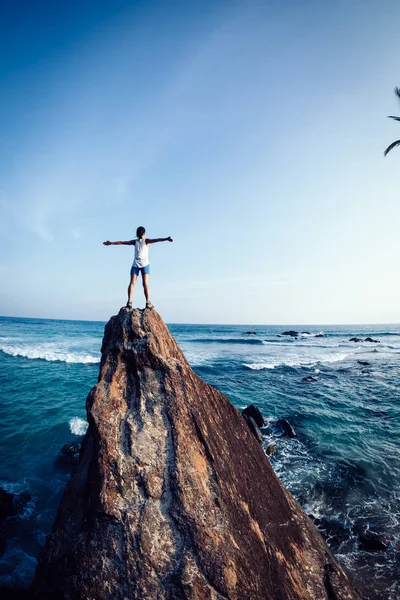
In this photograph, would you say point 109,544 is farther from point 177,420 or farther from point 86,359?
point 86,359

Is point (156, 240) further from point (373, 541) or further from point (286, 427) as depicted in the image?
point (286, 427)

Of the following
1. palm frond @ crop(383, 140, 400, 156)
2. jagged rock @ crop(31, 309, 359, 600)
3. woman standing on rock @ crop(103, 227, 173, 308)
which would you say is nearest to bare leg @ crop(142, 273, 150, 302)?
woman standing on rock @ crop(103, 227, 173, 308)

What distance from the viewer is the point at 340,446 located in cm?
1269

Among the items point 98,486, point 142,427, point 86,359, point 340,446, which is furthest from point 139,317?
point 86,359

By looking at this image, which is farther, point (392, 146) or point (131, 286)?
point (392, 146)

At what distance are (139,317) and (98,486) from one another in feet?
11.1

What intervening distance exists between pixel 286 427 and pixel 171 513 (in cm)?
1172

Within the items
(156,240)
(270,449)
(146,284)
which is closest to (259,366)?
(270,449)

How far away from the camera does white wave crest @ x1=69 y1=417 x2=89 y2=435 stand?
13.2 metres

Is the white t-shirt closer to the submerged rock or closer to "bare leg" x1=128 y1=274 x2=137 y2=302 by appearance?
"bare leg" x1=128 y1=274 x2=137 y2=302

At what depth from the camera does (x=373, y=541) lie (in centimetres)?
727

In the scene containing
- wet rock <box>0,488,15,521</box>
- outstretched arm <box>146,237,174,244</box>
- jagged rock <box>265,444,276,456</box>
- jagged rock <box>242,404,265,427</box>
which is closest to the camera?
outstretched arm <box>146,237,174,244</box>

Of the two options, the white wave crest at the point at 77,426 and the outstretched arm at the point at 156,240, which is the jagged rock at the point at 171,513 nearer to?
the outstretched arm at the point at 156,240

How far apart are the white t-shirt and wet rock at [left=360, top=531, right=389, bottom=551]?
9589 mm
